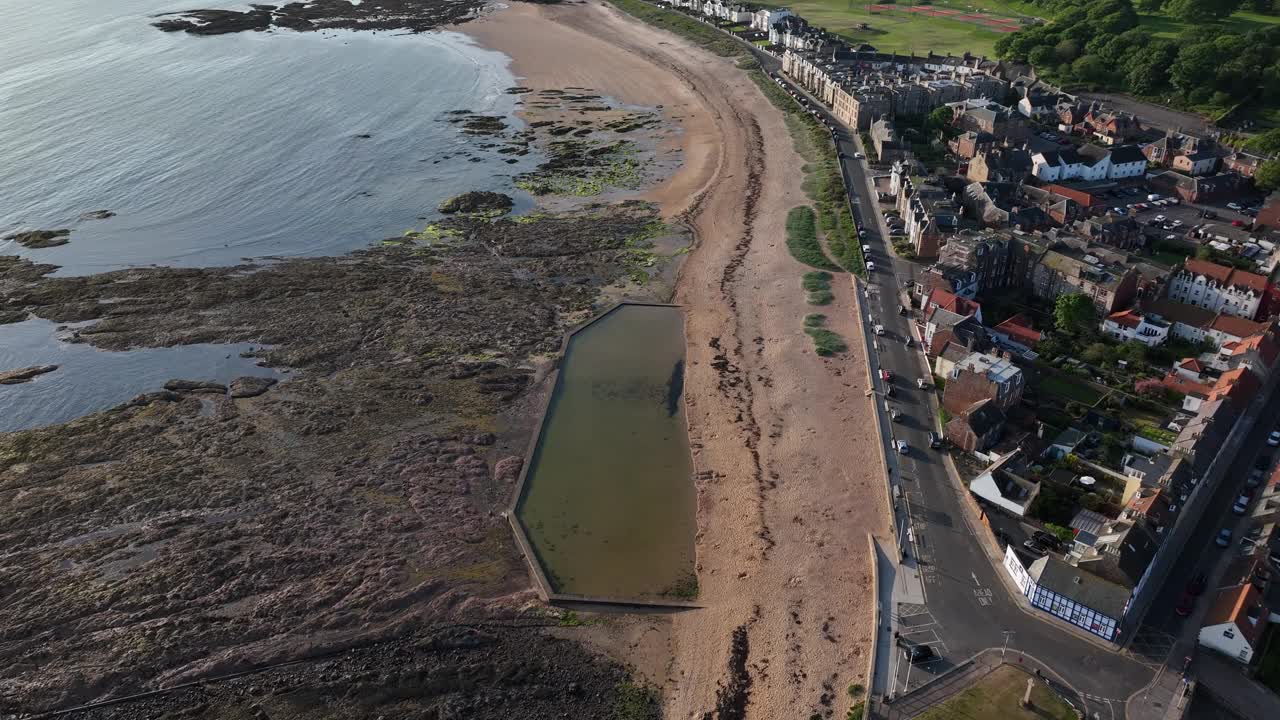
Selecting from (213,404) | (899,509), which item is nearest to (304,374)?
(213,404)

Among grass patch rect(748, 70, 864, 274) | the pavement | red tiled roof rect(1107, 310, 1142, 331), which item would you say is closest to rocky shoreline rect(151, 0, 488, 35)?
grass patch rect(748, 70, 864, 274)

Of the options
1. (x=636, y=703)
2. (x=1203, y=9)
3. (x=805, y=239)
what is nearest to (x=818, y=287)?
(x=805, y=239)

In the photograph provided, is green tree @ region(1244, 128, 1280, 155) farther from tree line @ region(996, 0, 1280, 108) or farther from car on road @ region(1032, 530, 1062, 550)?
car on road @ region(1032, 530, 1062, 550)

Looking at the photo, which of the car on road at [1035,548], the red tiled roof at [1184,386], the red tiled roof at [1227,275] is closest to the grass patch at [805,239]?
the red tiled roof at [1184,386]

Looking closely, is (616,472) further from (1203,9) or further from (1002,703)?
(1203,9)

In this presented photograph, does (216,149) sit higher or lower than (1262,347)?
lower

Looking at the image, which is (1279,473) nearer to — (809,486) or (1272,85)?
(809,486)

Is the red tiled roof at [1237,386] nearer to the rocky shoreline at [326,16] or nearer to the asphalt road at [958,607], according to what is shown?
the asphalt road at [958,607]
